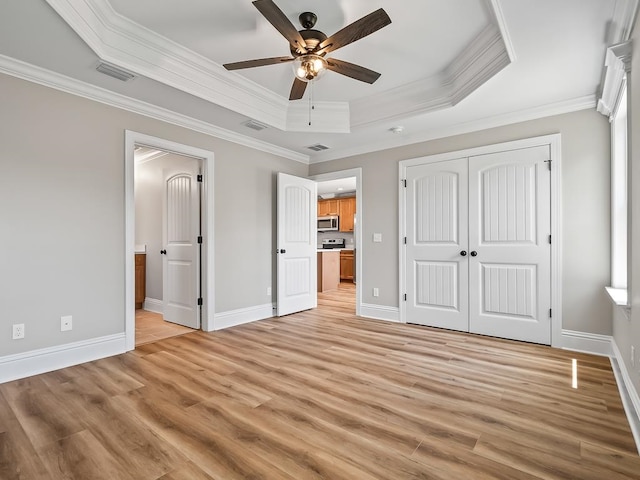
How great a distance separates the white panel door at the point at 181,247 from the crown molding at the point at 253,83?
1183 mm

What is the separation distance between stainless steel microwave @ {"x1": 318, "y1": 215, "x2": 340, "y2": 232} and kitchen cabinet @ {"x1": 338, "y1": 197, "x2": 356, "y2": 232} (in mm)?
142

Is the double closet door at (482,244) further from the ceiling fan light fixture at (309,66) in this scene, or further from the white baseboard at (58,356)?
the white baseboard at (58,356)

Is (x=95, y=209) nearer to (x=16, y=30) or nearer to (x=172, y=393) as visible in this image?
(x=16, y=30)

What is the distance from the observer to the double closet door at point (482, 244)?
339 centimetres

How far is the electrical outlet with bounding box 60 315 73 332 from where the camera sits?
281 cm

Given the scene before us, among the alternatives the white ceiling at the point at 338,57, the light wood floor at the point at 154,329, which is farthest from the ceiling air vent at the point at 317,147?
the light wood floor at the point at 154,329

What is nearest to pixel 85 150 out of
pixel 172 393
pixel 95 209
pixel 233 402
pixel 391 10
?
pixel 95 209

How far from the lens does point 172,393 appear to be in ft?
7.61

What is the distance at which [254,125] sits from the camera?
3861 millimetres

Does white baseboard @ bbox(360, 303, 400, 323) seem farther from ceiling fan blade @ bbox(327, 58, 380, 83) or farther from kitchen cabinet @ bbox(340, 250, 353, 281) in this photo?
kitchen cabinet @ bbox(340, 250, 353, 281)

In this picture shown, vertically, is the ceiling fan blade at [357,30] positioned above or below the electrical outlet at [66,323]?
above

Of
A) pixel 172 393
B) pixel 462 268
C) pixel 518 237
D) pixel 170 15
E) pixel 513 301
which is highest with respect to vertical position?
pixel 170 15

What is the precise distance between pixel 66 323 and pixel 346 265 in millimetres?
6632

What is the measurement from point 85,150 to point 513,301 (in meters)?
4.54
